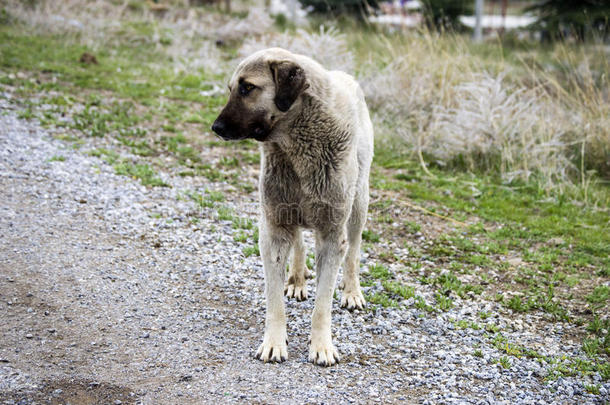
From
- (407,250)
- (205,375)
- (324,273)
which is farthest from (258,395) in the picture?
(407,250)

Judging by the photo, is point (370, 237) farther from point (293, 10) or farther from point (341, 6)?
point (293, 10)

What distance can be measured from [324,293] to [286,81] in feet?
5.12

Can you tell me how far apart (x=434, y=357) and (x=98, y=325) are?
2.63 m

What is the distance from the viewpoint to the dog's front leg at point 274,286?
161 inches

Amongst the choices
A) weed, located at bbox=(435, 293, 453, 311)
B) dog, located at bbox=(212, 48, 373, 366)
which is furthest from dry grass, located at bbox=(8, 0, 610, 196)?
dog, located at bbox=(212, 48, 373, 366)

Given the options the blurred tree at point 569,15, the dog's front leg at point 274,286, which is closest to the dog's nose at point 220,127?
the dog's front leg at point 274,286

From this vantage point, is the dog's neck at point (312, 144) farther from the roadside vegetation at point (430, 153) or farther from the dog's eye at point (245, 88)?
the roadside vegetation at point (430, 153)

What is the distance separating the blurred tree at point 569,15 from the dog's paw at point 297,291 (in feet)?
38.9

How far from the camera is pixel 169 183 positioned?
7516 millimetres

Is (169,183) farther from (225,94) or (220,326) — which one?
(225,94)

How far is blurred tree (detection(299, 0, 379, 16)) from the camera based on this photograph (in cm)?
1723

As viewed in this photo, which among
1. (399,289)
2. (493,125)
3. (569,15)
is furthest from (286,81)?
(569,15)

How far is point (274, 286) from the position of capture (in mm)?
4109

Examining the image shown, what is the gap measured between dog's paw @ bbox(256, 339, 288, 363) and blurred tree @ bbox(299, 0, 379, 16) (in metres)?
14.7
